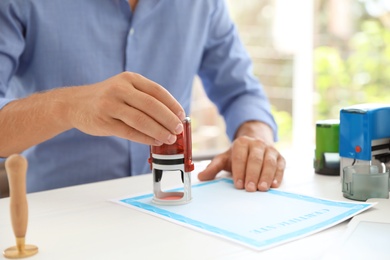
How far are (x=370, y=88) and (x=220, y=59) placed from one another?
2.30 meters

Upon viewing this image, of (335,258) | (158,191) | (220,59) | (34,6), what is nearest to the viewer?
(335,258)

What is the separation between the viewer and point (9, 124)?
112 centimetres

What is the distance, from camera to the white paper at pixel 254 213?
0.81 meters

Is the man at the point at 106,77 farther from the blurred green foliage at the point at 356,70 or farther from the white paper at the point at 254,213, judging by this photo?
the blurred green foliage at the point at 356,70

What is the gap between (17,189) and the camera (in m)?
0.70

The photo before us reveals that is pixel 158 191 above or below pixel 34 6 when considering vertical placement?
below

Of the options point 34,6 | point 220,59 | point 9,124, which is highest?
point 34,6

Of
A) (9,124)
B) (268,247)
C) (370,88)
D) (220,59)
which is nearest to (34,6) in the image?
(9,124)

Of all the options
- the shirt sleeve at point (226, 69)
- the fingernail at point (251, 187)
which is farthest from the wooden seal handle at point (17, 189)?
the shirt sleeve at point (226, 69)

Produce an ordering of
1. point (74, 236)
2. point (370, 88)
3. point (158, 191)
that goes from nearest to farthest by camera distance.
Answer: point (74, 236)
point (158, 191)
point (370, 88)

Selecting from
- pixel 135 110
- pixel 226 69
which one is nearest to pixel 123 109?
pixel 135 110

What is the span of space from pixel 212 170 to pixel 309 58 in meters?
2.62

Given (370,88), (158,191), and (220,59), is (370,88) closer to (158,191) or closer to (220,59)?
(220,59)

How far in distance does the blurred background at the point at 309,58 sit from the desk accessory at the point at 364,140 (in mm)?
2417
